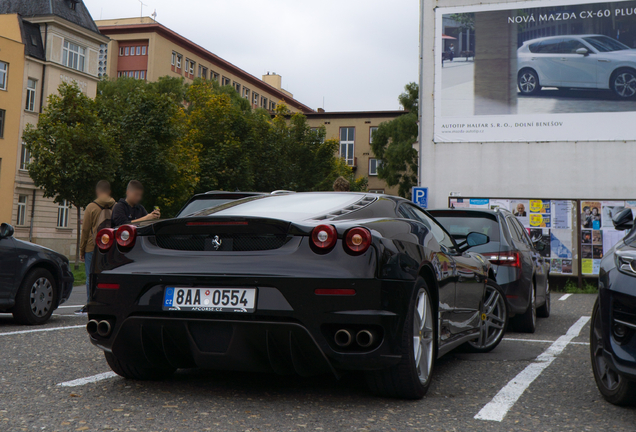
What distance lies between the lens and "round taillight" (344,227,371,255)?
3838 millimetres

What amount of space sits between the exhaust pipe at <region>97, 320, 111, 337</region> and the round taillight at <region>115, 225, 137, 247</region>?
1.56 ft

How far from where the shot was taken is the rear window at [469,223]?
797 cm

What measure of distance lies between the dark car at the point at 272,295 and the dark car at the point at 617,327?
1034mm

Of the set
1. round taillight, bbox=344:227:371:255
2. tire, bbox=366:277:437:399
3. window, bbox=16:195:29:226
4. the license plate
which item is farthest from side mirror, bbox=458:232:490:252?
window, bbox=16:195:29:226

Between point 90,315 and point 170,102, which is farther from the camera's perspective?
point 170,102

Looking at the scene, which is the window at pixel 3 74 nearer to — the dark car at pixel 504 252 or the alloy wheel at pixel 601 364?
the dark car at pixel 504 252

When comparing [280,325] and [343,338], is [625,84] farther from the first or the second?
[280,325]

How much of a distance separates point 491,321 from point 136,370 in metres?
3.42

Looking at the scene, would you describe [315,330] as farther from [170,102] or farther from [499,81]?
[170,102]

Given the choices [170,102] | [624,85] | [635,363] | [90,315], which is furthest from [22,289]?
[170,102]

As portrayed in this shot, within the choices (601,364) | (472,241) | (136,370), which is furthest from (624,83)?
Answer: (136,370)

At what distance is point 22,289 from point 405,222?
17.6 ft

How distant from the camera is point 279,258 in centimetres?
384

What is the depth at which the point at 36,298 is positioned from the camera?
8273 mm
